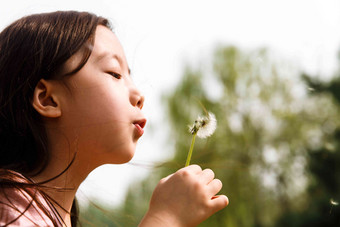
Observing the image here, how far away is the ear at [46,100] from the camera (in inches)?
47.6

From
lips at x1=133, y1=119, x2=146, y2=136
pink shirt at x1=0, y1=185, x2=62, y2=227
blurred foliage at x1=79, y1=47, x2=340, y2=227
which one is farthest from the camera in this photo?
blurred foliage at x1=79, y1=47, x2=340, y2=227

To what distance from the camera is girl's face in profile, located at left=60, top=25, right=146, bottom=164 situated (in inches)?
47.1

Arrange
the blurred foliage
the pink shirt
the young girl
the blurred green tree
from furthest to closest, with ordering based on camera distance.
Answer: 1. the blurred foliage
2. the blurred green tree
3. the young girl
4. the pink shirt

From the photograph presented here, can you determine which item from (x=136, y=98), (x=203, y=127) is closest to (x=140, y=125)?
(x=136, y=98)

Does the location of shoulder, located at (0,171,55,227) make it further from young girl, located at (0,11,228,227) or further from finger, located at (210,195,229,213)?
finger, located at (210,195,229,213)

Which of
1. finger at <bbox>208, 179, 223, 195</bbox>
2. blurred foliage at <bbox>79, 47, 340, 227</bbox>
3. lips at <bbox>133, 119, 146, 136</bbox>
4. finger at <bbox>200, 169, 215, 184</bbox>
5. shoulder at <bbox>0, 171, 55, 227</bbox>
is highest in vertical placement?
lips at <bbox>133, 119, 146, 136</bbox>

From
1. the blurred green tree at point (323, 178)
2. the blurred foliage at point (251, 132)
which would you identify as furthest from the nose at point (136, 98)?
the blurred foliage at point (251, 132)

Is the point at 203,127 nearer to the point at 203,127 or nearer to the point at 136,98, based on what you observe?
the point at 203,127

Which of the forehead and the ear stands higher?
the forehead

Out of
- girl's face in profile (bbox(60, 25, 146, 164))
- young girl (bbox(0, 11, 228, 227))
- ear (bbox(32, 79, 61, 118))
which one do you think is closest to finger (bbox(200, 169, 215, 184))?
young girl (bbox(0, 11, 228, 227))

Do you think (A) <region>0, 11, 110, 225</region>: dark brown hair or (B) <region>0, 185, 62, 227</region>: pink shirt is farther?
(A) <region>0, 11, 110, 225</region>: dark brown hair

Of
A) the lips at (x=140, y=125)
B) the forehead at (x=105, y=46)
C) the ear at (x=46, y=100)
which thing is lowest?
the lips at (x=140, y=125)

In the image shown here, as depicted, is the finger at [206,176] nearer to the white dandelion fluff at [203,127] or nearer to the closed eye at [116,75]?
the white dandelion fluff at [203,127]

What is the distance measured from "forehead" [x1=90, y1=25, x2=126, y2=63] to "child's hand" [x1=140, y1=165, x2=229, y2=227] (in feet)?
1.38
